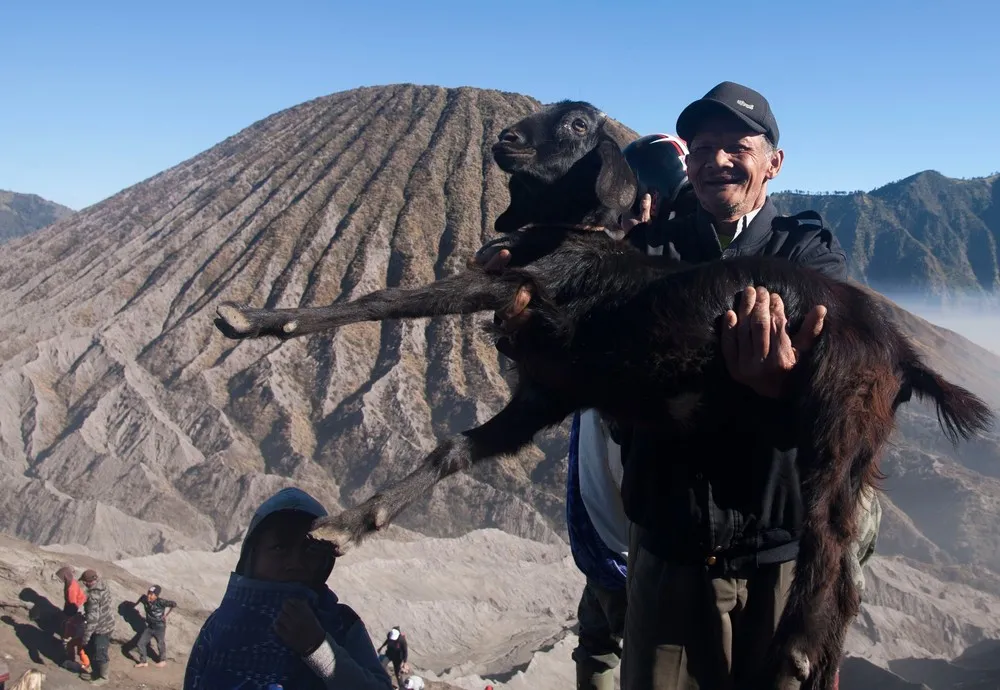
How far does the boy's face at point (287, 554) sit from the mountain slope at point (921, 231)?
179 ft

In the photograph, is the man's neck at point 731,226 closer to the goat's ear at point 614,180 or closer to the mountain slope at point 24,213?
the goat's ear at point 614,180

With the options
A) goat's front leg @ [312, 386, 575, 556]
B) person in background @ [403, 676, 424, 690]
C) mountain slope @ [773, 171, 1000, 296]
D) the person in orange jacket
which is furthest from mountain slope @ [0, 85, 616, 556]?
mountain slope @ [773, 171, 1000, 296]

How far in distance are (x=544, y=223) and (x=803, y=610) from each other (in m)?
1.56

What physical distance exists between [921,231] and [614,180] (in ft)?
217

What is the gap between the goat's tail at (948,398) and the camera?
230 centimetres

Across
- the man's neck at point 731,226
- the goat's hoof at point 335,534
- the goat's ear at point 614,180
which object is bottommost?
the goat's hoof at point 335,534

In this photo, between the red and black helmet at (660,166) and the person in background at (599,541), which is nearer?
the person in background at (599,541)

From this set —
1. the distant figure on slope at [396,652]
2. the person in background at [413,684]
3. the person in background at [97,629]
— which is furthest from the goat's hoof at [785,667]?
the distant figure on slope at [396,652]

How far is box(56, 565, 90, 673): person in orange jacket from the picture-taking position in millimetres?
7852

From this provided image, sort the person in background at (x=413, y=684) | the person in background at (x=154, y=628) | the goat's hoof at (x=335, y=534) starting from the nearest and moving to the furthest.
Result: the goat's hoof at (x=335, y=534) → the person in background at (x=413, y=684) → the person in background at (x=154, y=628)

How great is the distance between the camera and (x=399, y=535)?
1669 centimetres

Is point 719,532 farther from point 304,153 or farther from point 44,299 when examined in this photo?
point 304,153

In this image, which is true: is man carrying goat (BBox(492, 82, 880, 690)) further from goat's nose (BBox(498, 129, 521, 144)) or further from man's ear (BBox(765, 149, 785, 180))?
goat's nose (BBox(498, 129, 521, 144))

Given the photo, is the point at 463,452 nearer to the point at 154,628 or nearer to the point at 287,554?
the point at 287,554
